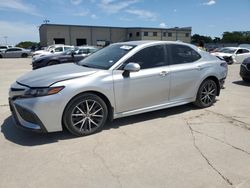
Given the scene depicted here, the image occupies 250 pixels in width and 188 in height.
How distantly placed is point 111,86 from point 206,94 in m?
2.66

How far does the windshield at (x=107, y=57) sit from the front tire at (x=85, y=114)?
690 millimetres

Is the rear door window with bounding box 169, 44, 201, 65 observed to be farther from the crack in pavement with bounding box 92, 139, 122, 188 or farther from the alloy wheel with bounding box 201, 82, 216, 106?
the crack in pavement with bounding box 92, 139, 122, 188

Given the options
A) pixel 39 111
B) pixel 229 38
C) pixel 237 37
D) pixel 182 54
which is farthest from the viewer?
pixel 229 38

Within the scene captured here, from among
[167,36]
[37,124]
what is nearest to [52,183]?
[37,124]

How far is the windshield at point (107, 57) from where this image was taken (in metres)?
4.71

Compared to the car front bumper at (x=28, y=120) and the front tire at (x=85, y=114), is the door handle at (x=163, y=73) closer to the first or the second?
the front tire at (x=85, y=114)

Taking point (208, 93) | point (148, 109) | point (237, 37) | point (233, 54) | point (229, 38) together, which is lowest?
point (148, 109)

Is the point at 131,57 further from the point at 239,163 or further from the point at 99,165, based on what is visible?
the point at 239,163

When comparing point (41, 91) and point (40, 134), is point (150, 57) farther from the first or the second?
point (40, 134)

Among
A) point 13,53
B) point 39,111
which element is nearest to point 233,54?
point 39,111

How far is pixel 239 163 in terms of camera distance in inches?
135

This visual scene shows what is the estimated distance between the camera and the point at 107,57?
500 cm

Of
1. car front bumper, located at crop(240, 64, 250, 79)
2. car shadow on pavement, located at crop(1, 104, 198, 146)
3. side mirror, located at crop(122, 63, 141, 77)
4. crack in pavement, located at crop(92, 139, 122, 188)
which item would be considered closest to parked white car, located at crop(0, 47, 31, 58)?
car front bumper, located at crop(240, 64, 250, 79)

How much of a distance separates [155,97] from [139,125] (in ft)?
2.11
